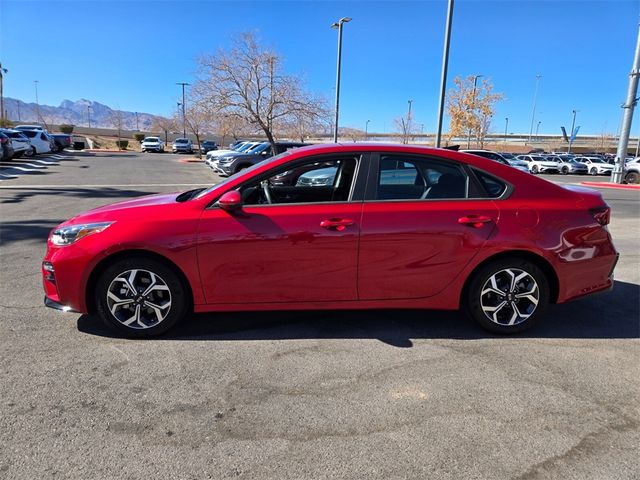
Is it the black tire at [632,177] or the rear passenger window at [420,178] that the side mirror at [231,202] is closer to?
the rear passenger window at [420,178]

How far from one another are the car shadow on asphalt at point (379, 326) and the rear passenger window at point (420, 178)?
3.86ft

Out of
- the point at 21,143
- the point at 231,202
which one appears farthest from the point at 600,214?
the point at 21,143

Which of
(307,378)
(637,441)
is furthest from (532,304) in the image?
(307,378)

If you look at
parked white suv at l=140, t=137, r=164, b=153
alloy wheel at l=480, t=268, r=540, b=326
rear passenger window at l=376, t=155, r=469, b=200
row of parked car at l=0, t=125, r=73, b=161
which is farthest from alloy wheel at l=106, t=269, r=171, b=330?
parked white suv at l=140, t=137, r=164, b=153

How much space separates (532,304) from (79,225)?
12.5ft

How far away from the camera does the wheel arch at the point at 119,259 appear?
3672 mm

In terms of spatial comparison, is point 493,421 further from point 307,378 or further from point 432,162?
point 432,162

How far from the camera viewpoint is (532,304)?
3.96 meters

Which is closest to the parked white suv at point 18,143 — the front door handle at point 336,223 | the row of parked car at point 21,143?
the row of parked car at point 21,143

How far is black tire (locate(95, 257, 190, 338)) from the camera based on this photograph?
12.0 ft

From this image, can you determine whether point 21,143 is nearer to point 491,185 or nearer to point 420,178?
point 420,178

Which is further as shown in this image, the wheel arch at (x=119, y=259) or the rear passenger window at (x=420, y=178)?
the rear passenger window at (x=420, y=178)

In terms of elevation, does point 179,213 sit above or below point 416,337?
above

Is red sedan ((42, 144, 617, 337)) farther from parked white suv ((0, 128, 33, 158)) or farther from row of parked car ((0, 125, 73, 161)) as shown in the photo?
parked white suv ((0, 128, 33, 158))
